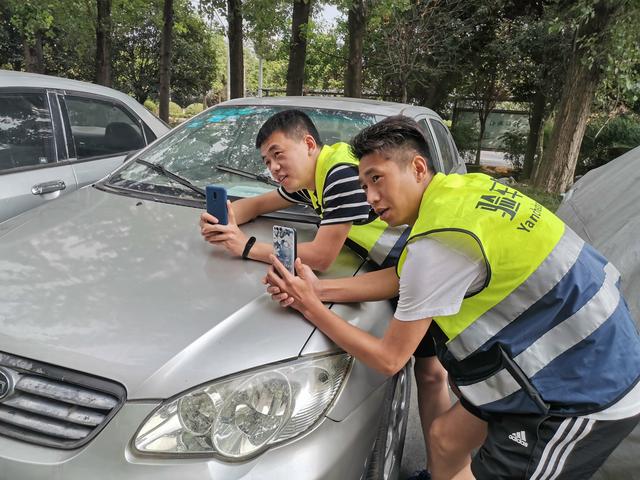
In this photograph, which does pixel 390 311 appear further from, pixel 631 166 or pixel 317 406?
pixel 631 166

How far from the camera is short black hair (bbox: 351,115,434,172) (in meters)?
1.45

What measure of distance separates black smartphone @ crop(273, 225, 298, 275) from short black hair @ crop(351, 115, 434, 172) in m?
0.34

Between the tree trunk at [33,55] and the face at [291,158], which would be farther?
the tree trunk at [33,55]

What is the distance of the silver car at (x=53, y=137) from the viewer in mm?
3246

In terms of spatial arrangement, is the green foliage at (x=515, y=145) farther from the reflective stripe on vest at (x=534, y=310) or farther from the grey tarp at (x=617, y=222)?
the reflective stripe on vest at (x=534, y=310)

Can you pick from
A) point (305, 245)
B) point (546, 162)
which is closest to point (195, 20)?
point (546, 162)

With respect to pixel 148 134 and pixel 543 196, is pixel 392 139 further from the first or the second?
pixel 543 196

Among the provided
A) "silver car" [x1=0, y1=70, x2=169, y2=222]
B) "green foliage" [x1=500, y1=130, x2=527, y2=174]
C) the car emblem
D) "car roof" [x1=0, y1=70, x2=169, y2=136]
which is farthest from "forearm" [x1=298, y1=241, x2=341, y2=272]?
"green foliage" [x1=500, y1=130, x2=527, y2=174]

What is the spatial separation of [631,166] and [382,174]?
3.08 metres

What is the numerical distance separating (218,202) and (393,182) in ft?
2.80

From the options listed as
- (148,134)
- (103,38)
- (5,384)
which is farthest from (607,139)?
(5,384)

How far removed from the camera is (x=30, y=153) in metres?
3.44

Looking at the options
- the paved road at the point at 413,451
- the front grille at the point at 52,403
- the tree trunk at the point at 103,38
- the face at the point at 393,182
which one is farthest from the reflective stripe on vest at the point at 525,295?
the tree trunk at the point at 103,38

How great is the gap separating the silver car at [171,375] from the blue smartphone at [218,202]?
0.15 metres
